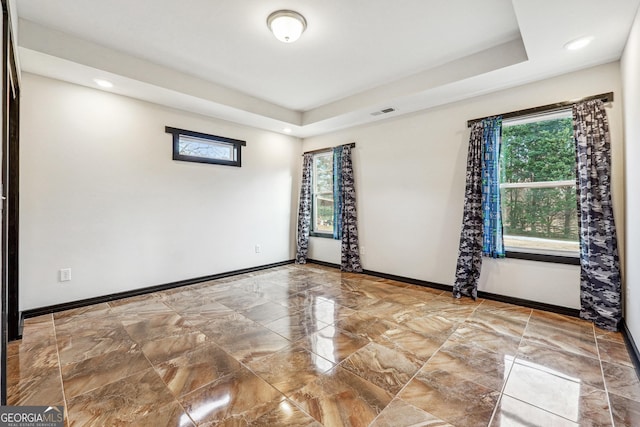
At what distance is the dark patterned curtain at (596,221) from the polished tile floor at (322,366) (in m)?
0.25

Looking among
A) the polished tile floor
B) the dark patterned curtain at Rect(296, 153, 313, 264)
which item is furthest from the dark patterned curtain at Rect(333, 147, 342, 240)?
the polished tile floor

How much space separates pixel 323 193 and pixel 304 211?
1.63 feet

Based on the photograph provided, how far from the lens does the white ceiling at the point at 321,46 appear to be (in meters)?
2.23

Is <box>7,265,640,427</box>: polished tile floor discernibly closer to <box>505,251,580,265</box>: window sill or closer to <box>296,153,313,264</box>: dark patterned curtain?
<box>505,251,580,265</box>: window sill

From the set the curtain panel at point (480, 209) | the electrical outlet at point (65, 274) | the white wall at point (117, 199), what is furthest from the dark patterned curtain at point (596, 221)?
the electrical outlet at point (65, 274)

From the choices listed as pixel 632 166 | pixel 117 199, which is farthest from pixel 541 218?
pixel 117 199

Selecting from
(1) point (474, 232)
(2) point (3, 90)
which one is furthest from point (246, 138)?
(1) point (474, 232)

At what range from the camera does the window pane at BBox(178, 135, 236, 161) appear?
3938mm

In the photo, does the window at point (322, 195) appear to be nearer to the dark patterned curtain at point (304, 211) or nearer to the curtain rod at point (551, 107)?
the dark patterned curtain at point (304, 211)

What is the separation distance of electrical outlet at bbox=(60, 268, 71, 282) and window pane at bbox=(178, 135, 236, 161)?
6.08 ft

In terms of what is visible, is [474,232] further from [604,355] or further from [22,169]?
[22,169]

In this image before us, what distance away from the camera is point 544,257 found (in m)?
3.02

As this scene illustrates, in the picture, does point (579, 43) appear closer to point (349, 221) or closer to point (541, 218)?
point (541, 218)

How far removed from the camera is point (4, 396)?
1.52 metres
